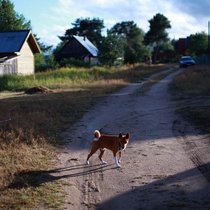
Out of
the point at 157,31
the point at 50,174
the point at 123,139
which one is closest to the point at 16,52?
the point at 123,139

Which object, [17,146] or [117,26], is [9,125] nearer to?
[17,146]

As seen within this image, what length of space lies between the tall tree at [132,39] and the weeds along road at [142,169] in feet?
191

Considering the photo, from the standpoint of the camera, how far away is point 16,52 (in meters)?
41.1

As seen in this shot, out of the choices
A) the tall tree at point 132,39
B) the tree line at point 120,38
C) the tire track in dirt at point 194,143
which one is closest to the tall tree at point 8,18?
the tree line at point 120,38

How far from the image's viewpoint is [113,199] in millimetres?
7070

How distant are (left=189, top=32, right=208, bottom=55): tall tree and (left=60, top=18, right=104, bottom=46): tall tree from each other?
16.6 meters

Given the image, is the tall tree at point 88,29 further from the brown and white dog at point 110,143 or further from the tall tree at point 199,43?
the brown and white dog at point 110,143

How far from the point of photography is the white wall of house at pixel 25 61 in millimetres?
42603

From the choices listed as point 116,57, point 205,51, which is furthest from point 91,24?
point 116,57

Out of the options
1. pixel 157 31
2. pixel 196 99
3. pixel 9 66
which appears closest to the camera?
pixel 196 99

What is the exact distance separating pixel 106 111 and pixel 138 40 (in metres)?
73.7

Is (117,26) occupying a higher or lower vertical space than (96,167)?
higher

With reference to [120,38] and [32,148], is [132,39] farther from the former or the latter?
[32,148]

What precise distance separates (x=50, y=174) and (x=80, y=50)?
190 ft
